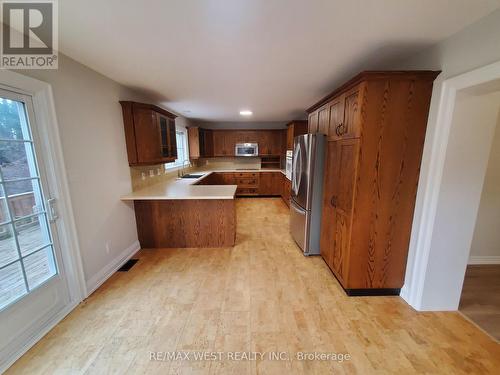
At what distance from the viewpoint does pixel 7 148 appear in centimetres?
142

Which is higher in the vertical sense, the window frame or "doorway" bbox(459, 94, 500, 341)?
the window frame

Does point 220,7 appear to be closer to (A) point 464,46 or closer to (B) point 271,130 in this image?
(A) point 464,46

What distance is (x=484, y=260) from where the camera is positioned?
252 cm

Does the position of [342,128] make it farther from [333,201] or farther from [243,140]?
[243,140]

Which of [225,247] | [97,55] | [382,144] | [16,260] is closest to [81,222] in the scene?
[16,260]

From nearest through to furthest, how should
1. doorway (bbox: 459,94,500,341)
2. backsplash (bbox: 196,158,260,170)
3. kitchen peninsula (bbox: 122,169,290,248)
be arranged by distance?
doorway (bbox: 459,94,500,341), kitchen peninsula (bbox: 122,169,290,248), backsplash (bbox: 196,158,260,170)

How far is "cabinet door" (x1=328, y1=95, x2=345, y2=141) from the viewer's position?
205 centimetres

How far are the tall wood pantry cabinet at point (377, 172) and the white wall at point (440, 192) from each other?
2.4 inches

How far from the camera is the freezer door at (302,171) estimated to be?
2592mm

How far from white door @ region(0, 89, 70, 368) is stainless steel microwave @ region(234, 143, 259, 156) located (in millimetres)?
4779

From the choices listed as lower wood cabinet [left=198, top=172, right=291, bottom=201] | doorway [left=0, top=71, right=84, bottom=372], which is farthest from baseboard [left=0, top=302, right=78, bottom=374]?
lower wood cabinet [left=198, top=172, right=291, bottom=201]

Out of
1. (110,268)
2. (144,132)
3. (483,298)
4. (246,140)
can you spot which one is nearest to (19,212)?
(110,268)

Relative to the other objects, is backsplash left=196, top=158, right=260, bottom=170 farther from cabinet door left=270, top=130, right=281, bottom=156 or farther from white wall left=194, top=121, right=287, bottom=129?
white wall left=194, top=121, right=287, bottom=129

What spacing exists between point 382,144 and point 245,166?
5026 millimetres
